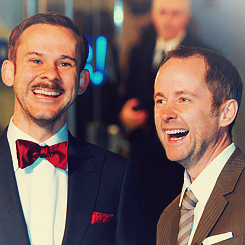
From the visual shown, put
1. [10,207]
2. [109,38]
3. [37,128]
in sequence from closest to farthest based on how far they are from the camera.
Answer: [10,207] → [37,128] → [109,38]

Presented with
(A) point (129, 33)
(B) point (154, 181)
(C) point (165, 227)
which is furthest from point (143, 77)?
(C) point (165, 227)

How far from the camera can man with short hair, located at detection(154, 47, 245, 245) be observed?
6.63 feet

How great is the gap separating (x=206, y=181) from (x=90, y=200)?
729 millimetres

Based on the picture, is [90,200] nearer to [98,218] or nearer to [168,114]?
[98,218]

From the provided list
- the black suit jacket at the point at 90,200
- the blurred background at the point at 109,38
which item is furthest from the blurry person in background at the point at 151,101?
the black suit jacket at the point at 90,200

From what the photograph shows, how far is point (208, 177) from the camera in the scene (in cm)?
203

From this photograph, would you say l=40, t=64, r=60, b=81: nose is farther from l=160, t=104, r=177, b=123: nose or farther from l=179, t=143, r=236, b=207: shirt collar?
l=179, t=143, r=236, b=207: shirt collar

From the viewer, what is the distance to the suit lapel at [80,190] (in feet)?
6.70

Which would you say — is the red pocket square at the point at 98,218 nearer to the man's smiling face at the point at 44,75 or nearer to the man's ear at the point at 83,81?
the man's smiling face at the point at 44,75

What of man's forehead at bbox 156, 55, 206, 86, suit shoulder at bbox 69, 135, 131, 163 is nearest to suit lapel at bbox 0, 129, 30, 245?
suit shoulder at bbox 69, 135, 131, 163

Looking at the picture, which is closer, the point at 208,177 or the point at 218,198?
the point at 218,198

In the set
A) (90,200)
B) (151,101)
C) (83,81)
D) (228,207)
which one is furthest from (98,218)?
(151,101)

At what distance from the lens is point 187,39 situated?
283 cm

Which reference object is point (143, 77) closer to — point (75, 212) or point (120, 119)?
point (120, 119)
